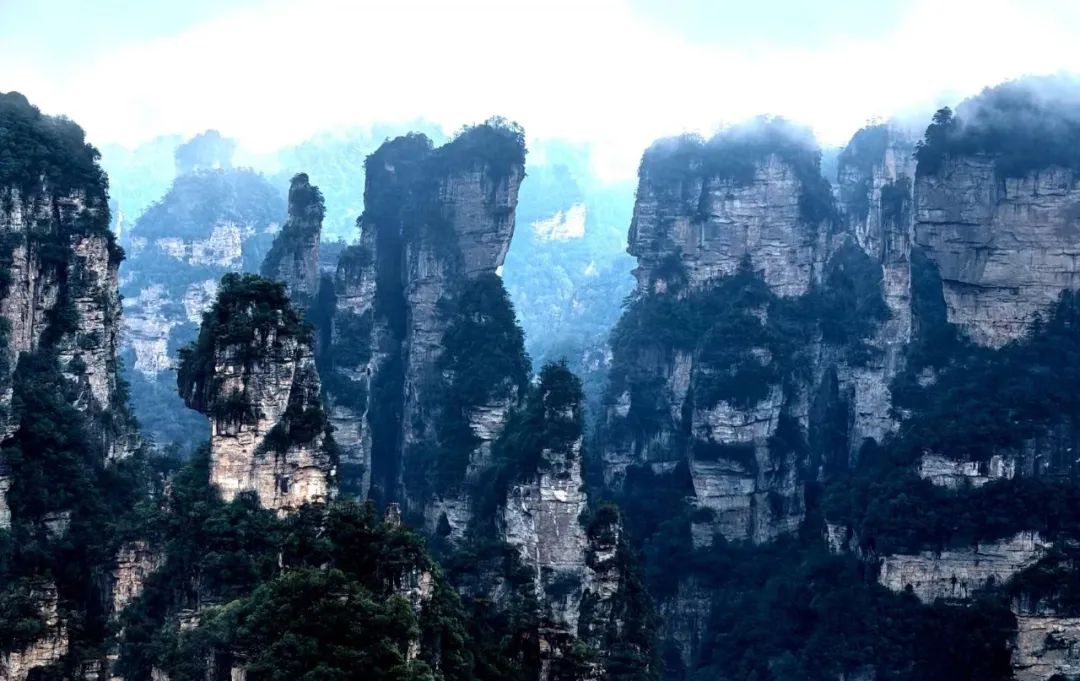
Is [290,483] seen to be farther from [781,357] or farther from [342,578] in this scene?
[781,357]

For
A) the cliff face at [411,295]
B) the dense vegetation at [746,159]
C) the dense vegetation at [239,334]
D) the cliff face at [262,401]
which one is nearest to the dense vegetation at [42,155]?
the dense vegetation at [239,334]

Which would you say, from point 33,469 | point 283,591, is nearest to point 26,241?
point 33,469

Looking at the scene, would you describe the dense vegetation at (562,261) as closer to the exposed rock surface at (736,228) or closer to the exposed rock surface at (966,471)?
the exposed rock surface at (736,228)

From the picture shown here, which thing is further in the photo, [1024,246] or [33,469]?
[1024,246]

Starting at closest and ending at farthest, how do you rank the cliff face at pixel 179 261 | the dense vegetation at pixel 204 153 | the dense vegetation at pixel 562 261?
the cliff face at pixel 179 261, the dense vegetation at pixel 562 261, the dense vegetation at pixel 204 153


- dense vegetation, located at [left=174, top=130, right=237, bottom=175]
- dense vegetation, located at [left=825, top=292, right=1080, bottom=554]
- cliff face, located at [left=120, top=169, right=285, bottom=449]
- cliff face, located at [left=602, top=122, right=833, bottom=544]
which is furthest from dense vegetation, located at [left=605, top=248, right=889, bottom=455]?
dense vegetation, located at [left=174, top=130, right=237, bottom=175]

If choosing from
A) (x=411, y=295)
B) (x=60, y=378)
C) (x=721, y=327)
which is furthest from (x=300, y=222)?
(x=60, y=378)
